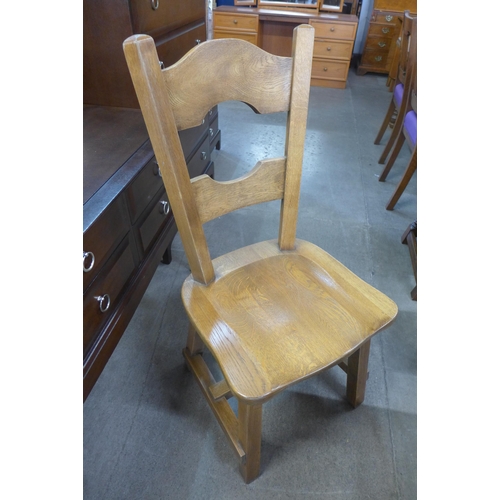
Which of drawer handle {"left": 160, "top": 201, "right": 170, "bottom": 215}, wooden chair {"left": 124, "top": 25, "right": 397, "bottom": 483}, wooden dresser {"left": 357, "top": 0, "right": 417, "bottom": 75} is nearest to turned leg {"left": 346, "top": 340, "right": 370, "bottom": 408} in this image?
wooden chair {"left": 124, "top": 25, "right": 397, "bottom": 483}

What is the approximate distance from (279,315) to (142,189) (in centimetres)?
53

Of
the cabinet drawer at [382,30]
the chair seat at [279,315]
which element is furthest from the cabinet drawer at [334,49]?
the chair seat at [279,315]

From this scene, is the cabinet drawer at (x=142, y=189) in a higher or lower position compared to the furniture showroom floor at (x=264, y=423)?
higher

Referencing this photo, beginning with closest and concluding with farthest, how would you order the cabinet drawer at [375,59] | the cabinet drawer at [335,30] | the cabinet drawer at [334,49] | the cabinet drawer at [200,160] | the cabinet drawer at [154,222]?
the cabinet drawer at [154,222] → the cabinet drawer at [200,160] → the cabinet drawer at [335,30] → the cabinet drawer at [334,49] → the cabinet drawer at [375,59]

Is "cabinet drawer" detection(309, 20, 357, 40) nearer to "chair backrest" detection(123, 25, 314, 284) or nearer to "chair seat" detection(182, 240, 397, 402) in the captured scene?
"chair backrest" detection(123, 25, 314, 284)

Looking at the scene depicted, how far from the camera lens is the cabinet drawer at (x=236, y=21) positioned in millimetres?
3527

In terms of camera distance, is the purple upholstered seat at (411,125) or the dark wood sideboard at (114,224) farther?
the purple upholstered seat at (411,125)

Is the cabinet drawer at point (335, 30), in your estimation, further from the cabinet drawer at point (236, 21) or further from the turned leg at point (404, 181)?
the turned leg at point (404, 181)

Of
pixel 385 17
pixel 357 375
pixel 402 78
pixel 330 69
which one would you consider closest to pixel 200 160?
pixel 357 375

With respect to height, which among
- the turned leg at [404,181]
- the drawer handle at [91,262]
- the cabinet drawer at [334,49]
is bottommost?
the turned leg at [404,181]

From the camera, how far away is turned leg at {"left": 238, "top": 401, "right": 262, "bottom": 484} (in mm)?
790

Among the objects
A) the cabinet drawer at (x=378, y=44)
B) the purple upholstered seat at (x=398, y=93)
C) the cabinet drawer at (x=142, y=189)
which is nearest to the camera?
the cabinet drawer at (x=142, y=189)

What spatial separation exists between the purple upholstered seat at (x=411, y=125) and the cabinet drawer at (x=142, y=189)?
53.9 inches

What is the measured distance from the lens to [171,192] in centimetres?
74
